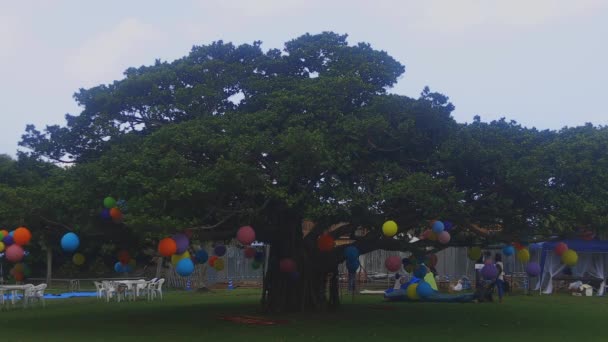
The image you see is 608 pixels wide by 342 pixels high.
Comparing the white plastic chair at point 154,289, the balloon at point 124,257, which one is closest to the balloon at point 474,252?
the balloon at point 124,257

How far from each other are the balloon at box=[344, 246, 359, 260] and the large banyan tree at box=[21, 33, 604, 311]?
29 cm

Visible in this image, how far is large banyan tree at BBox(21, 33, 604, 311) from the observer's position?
12.4 meters

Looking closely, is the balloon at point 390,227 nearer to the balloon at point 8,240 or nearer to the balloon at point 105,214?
the balloon at point 105,214

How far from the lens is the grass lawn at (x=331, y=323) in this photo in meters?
12.8

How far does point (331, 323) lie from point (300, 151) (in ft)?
15.0

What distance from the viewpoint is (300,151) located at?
480 inches

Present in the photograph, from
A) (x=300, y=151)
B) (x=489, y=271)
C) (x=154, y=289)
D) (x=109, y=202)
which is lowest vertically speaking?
(x=154, y=289)

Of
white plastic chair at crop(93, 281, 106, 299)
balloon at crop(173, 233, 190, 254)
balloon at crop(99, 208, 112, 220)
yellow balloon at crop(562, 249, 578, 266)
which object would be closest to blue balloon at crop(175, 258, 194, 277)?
balloon at crop(173, 233, 190, 254)

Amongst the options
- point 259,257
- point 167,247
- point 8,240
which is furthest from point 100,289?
point 167,247

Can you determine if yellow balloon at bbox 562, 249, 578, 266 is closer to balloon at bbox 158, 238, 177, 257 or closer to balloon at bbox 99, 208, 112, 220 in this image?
balloon at bbox 158, 238, 177, 257

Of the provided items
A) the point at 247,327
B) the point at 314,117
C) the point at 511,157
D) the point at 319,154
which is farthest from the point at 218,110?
the point at 511,157

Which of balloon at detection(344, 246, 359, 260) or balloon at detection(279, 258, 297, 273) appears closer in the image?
balloon at detection(279, 258, 297, 273)

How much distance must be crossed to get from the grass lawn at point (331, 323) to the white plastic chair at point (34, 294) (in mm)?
651

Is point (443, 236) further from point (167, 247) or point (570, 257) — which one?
point (167, 247)
